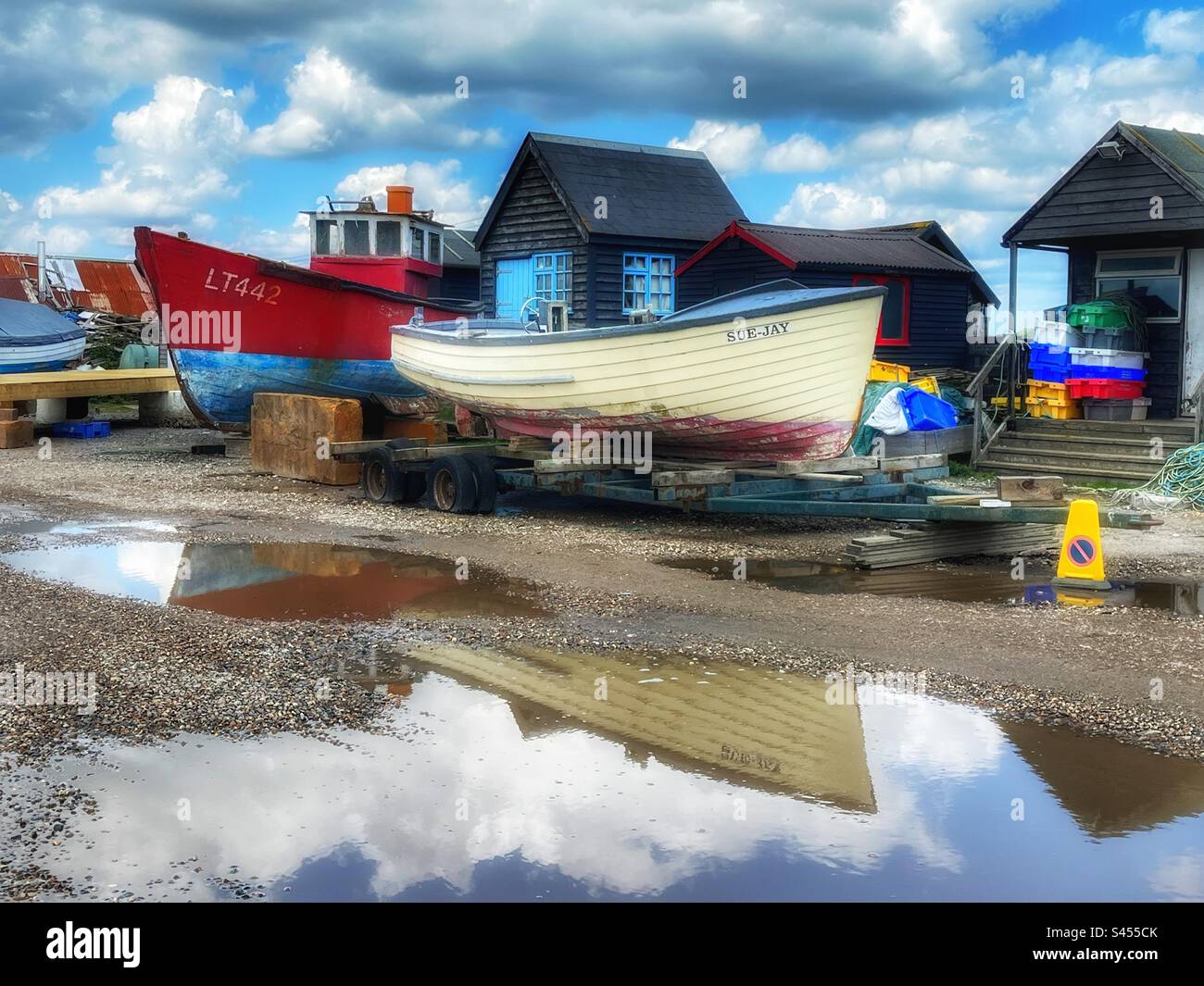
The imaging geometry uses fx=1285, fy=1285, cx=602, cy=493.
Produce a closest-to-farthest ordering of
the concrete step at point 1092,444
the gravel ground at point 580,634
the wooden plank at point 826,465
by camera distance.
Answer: the gravel ground at point 580,634, the wooden plank at point 826,465, the concrete step at point 1092,444

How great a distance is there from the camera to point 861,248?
74.1ft

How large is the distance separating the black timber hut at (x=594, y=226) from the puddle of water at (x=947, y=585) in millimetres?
13467

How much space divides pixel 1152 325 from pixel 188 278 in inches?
491

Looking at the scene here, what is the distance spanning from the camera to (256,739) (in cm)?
573

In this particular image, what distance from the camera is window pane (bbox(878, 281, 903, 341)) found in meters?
22.2

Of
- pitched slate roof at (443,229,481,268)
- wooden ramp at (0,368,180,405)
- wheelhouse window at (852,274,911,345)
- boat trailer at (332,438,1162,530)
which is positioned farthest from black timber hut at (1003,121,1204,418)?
pitched slate roof at (443,229,481,268)

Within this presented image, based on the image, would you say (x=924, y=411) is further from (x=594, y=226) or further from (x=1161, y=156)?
(x=594, y=226)

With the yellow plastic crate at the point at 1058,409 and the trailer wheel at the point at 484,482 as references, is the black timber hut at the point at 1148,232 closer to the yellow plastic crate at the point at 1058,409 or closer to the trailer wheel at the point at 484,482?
the yellow plastic crate at the point at 1058,409

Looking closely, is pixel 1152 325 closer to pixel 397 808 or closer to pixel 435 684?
pixel 435 684

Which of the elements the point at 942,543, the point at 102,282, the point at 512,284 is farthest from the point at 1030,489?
the point at 102,282

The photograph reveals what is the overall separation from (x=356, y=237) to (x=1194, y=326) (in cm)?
1222

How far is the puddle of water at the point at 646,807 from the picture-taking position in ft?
14.4

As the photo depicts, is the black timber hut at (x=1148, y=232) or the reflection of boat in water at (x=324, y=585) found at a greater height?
the black timber hut at (x=1148, y=232)

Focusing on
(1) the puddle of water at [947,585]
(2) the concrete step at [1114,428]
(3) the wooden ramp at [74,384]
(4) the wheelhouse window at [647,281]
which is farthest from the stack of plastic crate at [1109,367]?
(3) the wooden ramp at [74,384]
